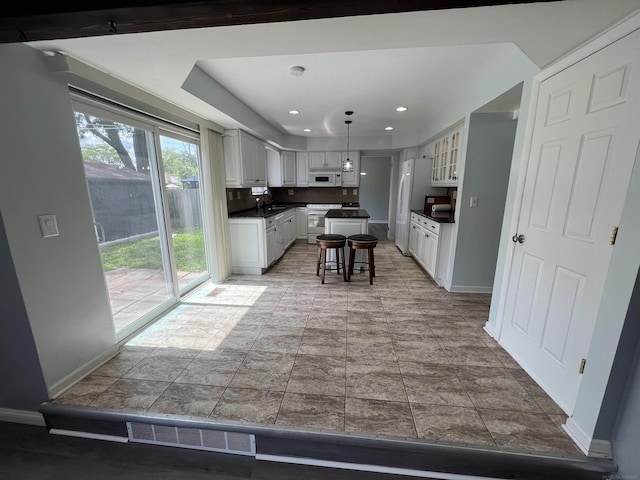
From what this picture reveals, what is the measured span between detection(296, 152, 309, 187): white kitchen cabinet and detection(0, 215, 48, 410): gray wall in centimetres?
522

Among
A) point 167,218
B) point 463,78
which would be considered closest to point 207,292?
point 167,218

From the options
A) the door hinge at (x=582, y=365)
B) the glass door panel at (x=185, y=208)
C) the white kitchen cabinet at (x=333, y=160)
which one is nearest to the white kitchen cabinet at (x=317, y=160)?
the white kitchen cabinet at (x=333, y=160)

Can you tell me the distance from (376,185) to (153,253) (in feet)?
25.9

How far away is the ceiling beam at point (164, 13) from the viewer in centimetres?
112

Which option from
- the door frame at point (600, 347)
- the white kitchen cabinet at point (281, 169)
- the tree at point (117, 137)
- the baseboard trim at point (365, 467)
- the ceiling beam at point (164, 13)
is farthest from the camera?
the white kitchen cabinet at point (281, 169)

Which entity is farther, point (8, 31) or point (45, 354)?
point (45, 354)

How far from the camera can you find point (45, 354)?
1623mm

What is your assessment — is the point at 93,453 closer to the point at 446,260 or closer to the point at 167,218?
the point at 167,218

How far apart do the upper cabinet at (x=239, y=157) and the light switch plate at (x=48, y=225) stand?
2444 mm

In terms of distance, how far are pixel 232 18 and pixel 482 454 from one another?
2.51 m

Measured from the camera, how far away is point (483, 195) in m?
3.03

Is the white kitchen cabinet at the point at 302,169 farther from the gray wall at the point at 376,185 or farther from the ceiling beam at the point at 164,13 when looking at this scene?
the ceiling beam at the point at 164,13

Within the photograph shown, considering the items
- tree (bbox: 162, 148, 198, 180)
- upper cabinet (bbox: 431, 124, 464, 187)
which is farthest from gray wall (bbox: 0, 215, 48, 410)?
upper cabinet (bbox: 431, 124, 464, 187)

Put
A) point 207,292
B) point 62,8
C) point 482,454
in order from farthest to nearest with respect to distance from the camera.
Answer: point 207,292 < point 482,454 < point 62,8
